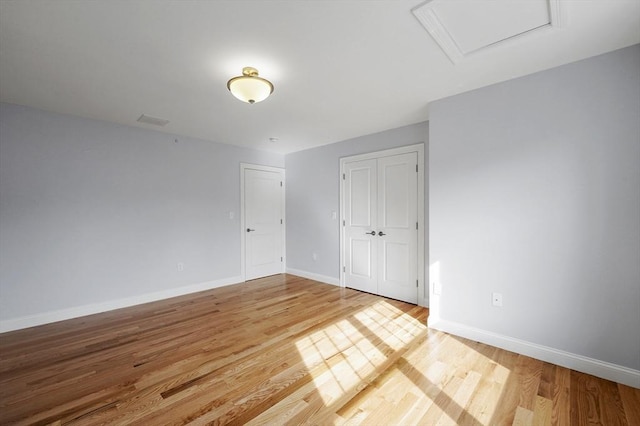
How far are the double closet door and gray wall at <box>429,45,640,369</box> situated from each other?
34.3 inches

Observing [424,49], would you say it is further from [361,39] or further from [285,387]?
[285,387]

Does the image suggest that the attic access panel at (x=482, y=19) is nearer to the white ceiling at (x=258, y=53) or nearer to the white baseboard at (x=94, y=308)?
the white ceiling at (x=258, y=53)

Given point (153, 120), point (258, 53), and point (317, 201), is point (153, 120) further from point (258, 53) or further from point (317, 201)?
point (317, 201)

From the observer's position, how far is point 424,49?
6.79 ft

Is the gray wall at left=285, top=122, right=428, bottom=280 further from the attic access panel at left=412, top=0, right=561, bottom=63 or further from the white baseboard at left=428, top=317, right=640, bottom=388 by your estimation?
the white baseboard at left=428, top=317, right=640, bottom=388

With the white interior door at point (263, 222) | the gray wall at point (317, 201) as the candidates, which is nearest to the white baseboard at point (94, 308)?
the white interior door at point (263, 222)

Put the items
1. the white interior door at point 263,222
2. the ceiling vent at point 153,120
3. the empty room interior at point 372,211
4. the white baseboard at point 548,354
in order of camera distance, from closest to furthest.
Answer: the empty room interior at point 372,211 < the white baseboard at point 548,354 < the ceiling vent at point 153,120 < the white interior door at point 263,222

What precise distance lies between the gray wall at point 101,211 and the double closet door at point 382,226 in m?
2.23

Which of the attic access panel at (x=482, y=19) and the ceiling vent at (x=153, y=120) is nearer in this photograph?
the attic access panel at (x=482, y=19)

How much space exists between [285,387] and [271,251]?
3.63m

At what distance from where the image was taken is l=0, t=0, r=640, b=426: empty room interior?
5.85ft

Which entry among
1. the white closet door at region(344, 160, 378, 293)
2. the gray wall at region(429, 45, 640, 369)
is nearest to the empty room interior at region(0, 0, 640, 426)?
the gray wall at region(429, 45, 640, 369)

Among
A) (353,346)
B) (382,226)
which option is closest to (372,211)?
(382,226)

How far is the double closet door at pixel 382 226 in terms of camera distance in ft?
12.5
